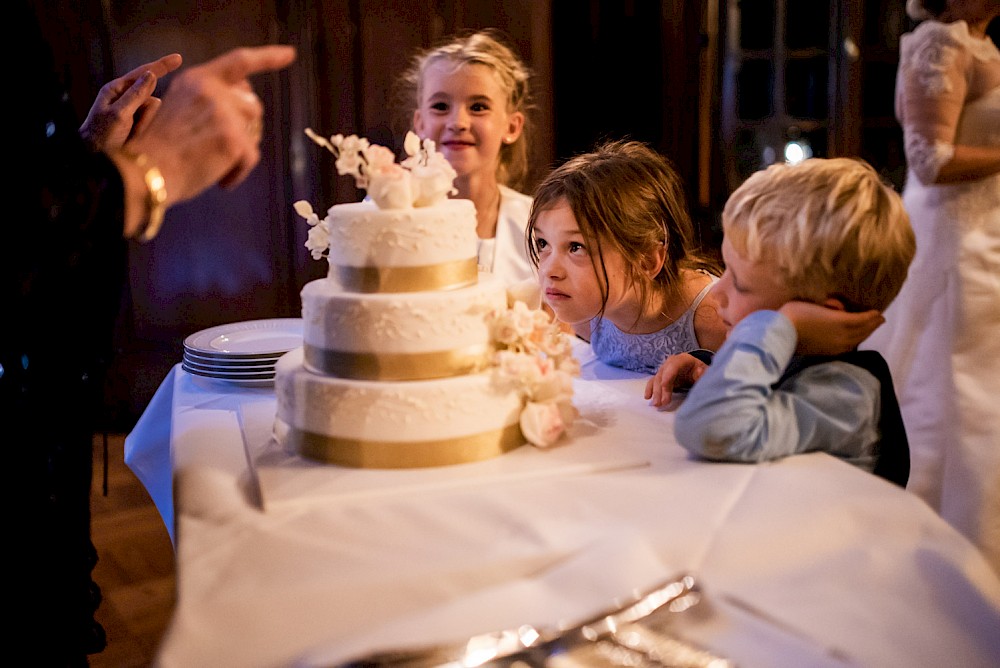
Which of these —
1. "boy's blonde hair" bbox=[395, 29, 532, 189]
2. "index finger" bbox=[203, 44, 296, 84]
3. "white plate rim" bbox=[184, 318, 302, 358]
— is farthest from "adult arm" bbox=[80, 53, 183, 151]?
"boy's blonde hair" bbox=[395, 29, 532, 189]

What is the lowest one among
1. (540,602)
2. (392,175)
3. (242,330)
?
(540,602)

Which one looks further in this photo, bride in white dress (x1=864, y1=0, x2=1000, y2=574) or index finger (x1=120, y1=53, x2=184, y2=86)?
bride in white dress (x1=864, y1=0, x2=1000, y2=574)

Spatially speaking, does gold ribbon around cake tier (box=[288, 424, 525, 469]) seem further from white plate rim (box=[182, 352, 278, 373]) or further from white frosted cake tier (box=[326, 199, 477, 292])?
white plate rim (box=[182, 352, 278, 373])

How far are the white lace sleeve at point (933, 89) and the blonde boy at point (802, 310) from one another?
175 cm

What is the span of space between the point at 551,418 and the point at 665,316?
37.4 inches

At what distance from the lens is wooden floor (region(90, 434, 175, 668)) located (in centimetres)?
261

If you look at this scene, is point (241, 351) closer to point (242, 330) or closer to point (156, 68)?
point (242, 330)

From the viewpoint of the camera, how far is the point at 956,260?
2.92m

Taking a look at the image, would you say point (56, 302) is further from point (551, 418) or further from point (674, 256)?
point (674, 256)

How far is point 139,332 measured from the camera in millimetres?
4492

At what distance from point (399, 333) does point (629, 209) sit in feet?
3.23

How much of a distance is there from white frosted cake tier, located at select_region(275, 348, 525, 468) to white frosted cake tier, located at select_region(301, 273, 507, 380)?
0.03 metres

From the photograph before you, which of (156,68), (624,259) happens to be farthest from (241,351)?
(624,259)

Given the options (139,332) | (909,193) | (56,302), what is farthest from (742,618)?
(139,332)
